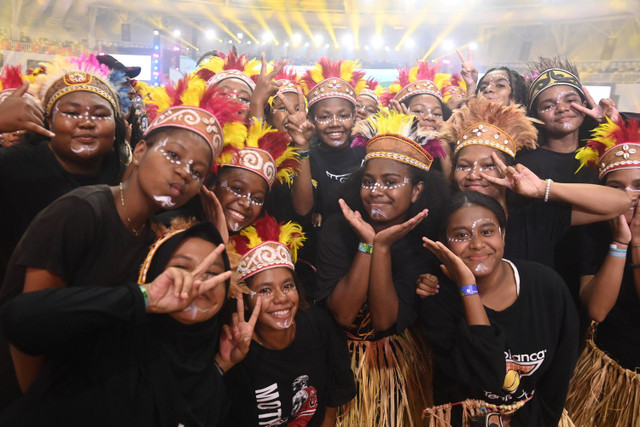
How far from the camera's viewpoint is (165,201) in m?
1.57

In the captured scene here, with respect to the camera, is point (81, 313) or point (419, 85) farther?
point (419, 85)

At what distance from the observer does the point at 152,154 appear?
160 cm

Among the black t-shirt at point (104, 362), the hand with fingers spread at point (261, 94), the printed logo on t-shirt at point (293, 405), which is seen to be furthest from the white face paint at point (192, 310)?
the hand with fingers spread at point (261, 94)

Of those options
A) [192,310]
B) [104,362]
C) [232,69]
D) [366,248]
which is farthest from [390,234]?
[232,69]

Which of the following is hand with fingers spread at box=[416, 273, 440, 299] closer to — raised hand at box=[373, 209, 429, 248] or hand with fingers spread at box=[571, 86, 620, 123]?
raised hand at box=[373, 209, 429, 248]

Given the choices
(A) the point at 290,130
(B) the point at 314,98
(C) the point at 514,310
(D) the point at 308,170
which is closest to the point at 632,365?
(C) the point at 514,310

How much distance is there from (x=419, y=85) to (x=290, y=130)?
1522 mm

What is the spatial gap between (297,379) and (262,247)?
1.99ft

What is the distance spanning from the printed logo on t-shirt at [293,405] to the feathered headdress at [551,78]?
227 centimetres

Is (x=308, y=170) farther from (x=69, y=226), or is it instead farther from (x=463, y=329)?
(x=69, y=226)

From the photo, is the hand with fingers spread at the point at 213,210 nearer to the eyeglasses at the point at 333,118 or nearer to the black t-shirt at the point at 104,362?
the black t-shirt at the point at 104,362

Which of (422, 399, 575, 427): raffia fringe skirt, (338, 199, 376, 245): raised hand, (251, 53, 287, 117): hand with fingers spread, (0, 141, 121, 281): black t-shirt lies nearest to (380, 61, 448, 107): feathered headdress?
(251, 53, 287, 117): hand with fingers spread

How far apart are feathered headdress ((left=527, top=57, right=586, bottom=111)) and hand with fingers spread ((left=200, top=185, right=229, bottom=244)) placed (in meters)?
2.17

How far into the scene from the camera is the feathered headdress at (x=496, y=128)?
2.31m
